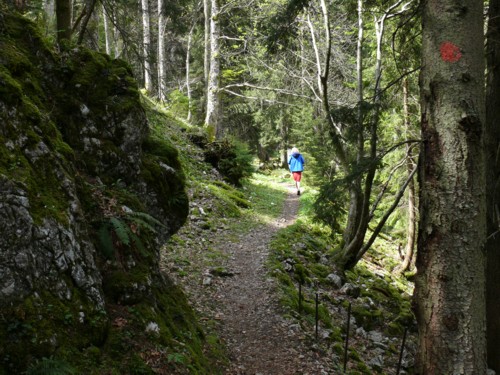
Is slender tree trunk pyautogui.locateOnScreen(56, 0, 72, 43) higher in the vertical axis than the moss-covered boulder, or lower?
higher

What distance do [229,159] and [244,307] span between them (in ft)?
30.0

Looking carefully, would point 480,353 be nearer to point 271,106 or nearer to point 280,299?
point 280,299

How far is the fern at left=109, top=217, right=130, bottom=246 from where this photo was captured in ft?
13.0

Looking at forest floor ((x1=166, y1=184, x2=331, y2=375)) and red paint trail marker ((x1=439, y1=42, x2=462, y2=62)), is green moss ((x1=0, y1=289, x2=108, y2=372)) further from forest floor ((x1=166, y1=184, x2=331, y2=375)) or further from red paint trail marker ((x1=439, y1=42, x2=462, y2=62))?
red paint trail marker ((x1=439, y1=42, x2=462, y2=62))

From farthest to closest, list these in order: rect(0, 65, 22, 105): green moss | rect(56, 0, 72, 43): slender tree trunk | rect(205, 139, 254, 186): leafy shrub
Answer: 1. rect(205, 139, 254, 186): leafy shrub
2. rect(56, 0, 72, 43): slender tree trunk
3. rect(0, 65, 22, 105): green moss

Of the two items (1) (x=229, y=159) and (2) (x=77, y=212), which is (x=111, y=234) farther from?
(1) (x=229, y=159)

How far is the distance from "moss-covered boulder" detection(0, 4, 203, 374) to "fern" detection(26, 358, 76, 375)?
2cm

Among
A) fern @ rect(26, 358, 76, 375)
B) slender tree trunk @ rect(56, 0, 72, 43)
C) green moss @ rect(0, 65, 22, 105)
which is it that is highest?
slender tree trunk @ rect(56, 0, 72, 43)

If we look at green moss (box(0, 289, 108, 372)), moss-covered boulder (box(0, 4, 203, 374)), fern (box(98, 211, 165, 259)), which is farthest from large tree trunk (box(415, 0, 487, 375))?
fern (box(98, 211, 165, 259))

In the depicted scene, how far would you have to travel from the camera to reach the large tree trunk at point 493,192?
6.16 meters

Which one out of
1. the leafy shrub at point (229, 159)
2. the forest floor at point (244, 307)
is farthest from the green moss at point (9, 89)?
the leafy shrub at point (229, 159)

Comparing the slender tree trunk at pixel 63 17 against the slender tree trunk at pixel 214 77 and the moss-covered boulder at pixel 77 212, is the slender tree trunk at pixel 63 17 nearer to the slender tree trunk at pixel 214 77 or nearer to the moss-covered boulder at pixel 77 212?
the moss-covered boulder at pixel 77 212

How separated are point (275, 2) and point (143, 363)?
502 inches

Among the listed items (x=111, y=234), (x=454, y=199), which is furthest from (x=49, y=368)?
(x=454, y=199)
